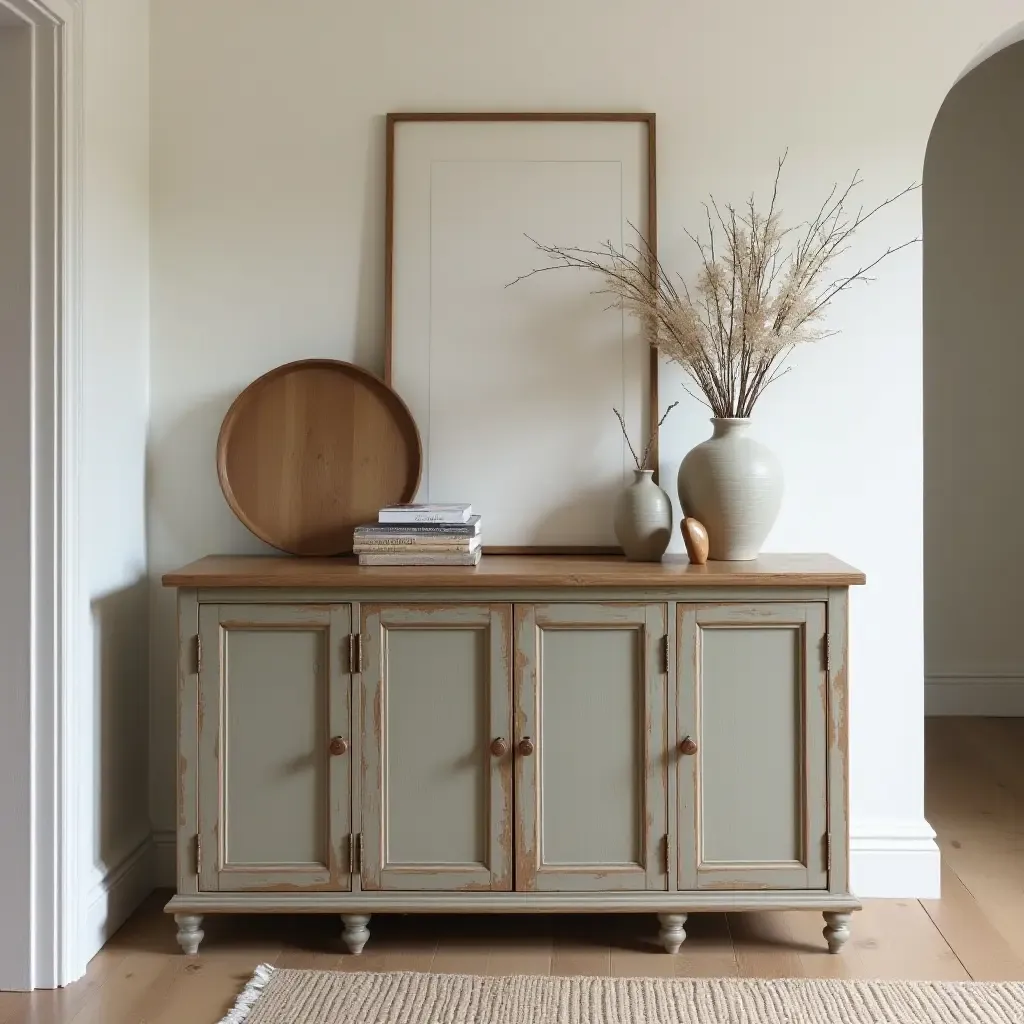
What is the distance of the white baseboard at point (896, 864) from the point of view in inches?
116

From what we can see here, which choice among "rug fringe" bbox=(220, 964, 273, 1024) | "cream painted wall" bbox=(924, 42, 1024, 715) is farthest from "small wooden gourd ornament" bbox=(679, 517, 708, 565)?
"cream painted wall" bbox=(924, 42, 1024, 715)

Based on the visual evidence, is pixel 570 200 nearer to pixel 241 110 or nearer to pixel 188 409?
pixel 241 110

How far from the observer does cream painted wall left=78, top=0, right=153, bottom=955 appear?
104 inches

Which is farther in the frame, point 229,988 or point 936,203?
point 936,203

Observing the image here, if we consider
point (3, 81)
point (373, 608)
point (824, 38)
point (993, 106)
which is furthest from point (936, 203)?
point (3, 81)

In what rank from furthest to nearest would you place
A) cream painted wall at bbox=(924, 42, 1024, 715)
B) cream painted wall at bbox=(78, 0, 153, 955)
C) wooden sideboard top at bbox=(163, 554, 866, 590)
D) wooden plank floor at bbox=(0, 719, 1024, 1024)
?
cream painted wall at bbox=(924, 42, 1024, 715) → cream painted wall at bbox=(78, 0, 153, 955) → wooden sideboard top at bbox=(163, 554, 866, 590) → wooden plank floor at bbox=(0, 719, 1024, 1024)

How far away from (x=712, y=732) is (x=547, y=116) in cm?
165

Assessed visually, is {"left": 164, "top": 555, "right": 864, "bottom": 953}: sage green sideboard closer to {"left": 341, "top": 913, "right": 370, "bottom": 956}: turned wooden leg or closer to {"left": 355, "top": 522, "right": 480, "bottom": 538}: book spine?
{"left": 341, "top": 913, "right": 370, "bottom": 956}: turned wooden leg

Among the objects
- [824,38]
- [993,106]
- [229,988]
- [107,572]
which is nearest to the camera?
[229,988]

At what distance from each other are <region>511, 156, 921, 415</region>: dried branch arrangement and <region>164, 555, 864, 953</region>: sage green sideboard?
574mm

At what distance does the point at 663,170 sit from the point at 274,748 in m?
1.80

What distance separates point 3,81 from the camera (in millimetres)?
2467

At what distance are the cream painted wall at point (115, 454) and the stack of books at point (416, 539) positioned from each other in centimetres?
64

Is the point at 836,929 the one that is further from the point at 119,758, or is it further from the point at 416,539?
the point at 119,758
